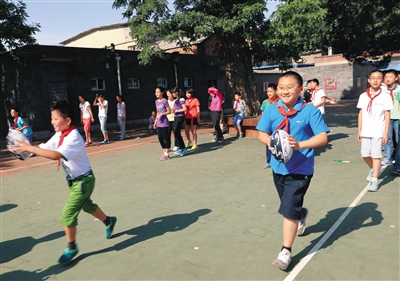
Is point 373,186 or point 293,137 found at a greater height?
point 293,137

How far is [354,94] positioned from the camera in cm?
3491

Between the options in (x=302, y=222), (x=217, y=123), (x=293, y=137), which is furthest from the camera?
(x=217, y=123)

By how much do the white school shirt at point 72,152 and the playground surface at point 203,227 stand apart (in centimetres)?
98

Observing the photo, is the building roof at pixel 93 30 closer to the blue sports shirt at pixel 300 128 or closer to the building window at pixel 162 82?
the building window at pixel 162 82

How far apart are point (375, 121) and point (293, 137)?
319cm

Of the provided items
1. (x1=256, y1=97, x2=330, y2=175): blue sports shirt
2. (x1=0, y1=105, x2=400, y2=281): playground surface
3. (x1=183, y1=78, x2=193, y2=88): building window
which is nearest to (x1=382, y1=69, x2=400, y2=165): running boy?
(x1=0, y1=105, x2=400, y2=281): playground surface

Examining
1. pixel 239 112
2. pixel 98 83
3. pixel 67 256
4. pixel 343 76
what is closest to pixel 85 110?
pixel 239 112

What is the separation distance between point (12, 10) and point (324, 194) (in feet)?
45.8

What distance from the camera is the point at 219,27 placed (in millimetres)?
12859

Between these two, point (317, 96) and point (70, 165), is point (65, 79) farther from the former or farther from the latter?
point (70, 165)

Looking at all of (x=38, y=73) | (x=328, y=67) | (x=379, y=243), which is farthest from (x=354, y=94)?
(x=379, y=243)

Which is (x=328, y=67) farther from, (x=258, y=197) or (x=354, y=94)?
(x=258, y=197)

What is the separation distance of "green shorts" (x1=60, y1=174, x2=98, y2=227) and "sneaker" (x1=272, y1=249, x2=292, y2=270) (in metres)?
2.16

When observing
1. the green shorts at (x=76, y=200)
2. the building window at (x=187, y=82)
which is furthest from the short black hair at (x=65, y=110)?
the building window at (x=187, y=82)
